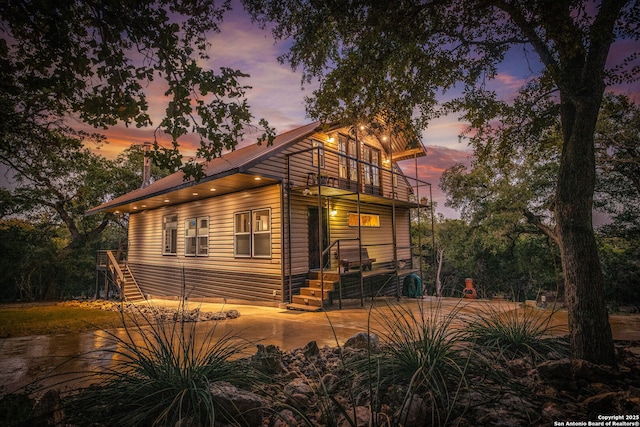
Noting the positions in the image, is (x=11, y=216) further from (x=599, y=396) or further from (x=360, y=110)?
(x=599, y=396)

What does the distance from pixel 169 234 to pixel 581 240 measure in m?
14.1

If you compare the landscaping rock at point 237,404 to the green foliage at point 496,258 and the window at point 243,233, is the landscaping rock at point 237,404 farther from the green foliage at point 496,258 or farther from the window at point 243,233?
the green foliage at point 496,258

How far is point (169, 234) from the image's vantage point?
13531mm

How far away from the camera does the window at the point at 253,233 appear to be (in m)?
9.55

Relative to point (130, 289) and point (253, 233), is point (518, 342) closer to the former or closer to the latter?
point (253, 233)

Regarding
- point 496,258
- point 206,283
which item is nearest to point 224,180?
point 206,283

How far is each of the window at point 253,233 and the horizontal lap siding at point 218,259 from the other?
0.18 m

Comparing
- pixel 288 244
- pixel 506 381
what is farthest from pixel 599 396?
pixel 288 244

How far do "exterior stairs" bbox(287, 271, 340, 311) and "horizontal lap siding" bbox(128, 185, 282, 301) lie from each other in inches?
30.7

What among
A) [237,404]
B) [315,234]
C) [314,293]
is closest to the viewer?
[237,404]

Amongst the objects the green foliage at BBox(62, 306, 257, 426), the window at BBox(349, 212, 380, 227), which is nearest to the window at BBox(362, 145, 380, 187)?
the window at BBox(349, 212, 380, 227)

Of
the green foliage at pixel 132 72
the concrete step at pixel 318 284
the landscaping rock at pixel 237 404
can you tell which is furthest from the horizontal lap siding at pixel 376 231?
the landscaping rock at pixel 237 404

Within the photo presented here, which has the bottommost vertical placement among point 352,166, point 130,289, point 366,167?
point 130,289

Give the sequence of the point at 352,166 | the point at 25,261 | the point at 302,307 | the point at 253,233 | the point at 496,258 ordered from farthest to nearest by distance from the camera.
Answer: the point at 496,258, the point at 25,261, the point at 352,166, the point at 253,233, the point at 302,307
